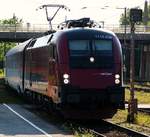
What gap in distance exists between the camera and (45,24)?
69750 mm

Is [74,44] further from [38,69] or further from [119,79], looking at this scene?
[38,69]

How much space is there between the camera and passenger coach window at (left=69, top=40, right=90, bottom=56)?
20.6 m

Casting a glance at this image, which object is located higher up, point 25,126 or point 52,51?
point 52,51

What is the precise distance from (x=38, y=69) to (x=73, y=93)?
5150mm

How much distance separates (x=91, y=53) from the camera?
2069cm

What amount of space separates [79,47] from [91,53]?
43 cm

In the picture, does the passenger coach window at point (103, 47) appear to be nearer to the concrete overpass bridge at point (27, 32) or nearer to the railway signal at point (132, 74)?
the railway signal at point (132, 74)

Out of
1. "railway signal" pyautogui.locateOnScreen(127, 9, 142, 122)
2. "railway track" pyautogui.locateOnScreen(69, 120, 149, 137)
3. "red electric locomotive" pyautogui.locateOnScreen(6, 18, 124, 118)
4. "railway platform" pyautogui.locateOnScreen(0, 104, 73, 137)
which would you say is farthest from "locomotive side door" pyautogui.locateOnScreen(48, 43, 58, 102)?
"railway signal" pyautogui.locateOnScreen(127, 9, 142, 122)

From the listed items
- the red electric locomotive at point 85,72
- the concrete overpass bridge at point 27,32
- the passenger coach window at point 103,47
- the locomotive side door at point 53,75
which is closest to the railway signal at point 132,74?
the red electric locomotive at point 85,72

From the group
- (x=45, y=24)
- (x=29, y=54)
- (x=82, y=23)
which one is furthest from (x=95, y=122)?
(x=45, y=24)

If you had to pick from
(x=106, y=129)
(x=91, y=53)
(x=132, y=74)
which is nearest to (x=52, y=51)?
(x=91, y=53)

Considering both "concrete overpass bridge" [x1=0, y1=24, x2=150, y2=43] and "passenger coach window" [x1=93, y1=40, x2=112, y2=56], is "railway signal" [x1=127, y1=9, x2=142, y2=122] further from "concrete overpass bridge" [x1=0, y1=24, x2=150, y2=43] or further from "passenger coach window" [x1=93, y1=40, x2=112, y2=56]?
"concrete overpass bridge" [x1=0, y1=24, x2=150, y2=43]

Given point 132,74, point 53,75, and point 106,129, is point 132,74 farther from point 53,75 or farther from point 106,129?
point 53,75

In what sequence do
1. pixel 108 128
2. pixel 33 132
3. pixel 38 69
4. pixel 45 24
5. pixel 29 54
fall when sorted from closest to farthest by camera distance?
pixel 33 132, pixel 108 128, pixel 38 69, pixel 29 54, pixel 45 24
